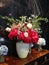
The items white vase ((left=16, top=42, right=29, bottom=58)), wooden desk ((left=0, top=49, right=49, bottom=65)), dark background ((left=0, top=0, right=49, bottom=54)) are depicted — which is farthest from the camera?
dark background ((left=0, top=0, right=49, bottom=54))

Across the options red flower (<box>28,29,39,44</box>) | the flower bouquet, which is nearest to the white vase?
the flower bouquet

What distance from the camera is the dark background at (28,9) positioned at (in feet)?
7.31

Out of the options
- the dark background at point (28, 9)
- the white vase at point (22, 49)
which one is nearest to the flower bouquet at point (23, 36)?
the white vase at point (22, 49)

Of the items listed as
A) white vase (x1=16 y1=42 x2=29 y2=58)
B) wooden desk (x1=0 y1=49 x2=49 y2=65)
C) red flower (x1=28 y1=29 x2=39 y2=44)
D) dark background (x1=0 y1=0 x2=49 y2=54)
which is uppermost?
dark background (x1=0 y1=0 x2=49 y2=54)

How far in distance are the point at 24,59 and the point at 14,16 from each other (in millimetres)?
633

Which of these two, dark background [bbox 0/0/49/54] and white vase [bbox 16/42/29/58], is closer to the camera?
white vase [bbox 16/42/29/58]

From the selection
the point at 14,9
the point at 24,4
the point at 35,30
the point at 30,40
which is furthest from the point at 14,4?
the point at 30,40

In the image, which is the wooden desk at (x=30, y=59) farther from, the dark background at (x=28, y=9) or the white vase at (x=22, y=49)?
the dark background at (x=28, y=9)

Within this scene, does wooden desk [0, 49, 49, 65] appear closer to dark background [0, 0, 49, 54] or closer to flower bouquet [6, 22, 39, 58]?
flower bouquet [6, 22, 39, 58]

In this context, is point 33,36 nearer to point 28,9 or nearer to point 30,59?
point 30,59

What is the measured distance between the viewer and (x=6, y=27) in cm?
214

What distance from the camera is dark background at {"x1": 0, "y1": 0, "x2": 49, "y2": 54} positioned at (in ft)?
7.31

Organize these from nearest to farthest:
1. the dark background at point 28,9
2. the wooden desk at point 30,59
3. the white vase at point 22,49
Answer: the wooden desk at point 30,59
the white vase at point 22,49
the dark background at point 28,9

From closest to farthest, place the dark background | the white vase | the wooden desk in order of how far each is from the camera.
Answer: the wooden desk
the white vase
the dark background
